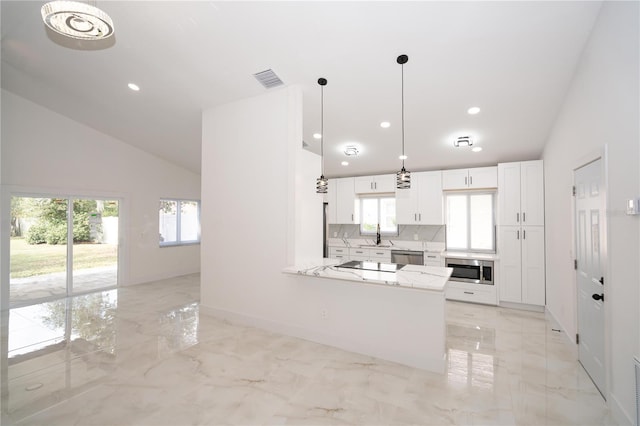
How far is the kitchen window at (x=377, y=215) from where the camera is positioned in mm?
6688

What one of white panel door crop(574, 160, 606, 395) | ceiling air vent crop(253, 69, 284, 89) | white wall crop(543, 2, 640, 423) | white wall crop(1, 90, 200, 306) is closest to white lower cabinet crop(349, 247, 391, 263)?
white panel door crop(574, 160, 606, 395)

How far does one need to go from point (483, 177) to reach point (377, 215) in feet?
7.81

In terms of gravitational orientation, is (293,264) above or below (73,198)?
below

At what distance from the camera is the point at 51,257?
5.42 metres

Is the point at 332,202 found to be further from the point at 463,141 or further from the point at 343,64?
the point at 343,64

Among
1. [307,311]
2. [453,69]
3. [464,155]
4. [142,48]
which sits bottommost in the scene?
[307,311]

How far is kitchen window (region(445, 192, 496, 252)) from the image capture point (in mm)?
5660

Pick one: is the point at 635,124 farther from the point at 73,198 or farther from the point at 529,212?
the point at 73,198

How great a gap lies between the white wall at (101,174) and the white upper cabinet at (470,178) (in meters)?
6.42

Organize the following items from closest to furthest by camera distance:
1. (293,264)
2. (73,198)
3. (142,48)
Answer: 1. (142,48)
2. (293,264)
3. (73,198)

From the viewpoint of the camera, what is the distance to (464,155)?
5211 mm

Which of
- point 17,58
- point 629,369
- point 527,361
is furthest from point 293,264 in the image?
point 17,58

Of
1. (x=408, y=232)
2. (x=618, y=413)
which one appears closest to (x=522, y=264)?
(x=408, y=232)

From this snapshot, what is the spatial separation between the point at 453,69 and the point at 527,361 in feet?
10.9
